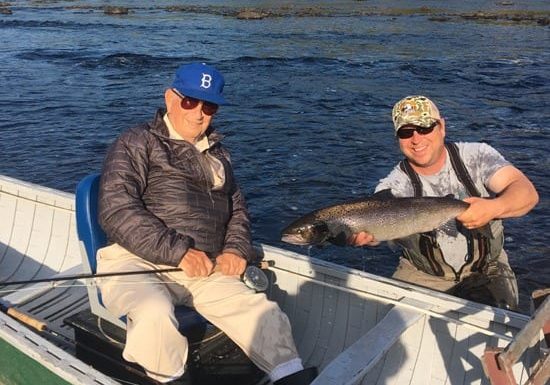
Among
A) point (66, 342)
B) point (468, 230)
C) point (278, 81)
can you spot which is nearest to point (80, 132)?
point (278, 81)

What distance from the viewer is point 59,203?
23.0 feet

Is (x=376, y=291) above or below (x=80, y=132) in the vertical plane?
above

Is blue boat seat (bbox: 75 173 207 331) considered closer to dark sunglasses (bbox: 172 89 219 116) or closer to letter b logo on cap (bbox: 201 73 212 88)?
dark sunglasses (bbox: 172 89 219 116)

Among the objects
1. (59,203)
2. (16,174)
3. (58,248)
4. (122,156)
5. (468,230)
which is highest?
(122,156)

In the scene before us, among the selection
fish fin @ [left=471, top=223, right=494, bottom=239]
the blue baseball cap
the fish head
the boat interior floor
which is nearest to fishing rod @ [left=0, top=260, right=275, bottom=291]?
the boat interior floor

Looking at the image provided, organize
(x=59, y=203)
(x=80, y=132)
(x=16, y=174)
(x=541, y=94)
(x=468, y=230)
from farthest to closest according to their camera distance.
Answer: (x=541, y=94), (x=80, y=132), (x=16, y=174), (x=59, y=203), (x=468, y=230)

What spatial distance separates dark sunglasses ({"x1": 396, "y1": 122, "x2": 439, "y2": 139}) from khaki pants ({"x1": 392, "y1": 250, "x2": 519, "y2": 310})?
4.63 ft

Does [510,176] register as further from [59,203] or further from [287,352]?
[59,203]

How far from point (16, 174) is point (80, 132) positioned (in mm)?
3321

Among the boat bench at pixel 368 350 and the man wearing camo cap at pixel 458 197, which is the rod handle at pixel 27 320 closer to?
the boat bench at pixel 368 350

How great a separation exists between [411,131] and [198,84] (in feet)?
5.81

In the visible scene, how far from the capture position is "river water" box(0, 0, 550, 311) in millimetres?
12414

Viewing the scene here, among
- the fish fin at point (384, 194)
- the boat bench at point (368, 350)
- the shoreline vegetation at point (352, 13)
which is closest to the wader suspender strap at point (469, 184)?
the fish fin at point (384, 194)

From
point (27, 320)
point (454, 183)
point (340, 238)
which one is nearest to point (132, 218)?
point (27, 320)
